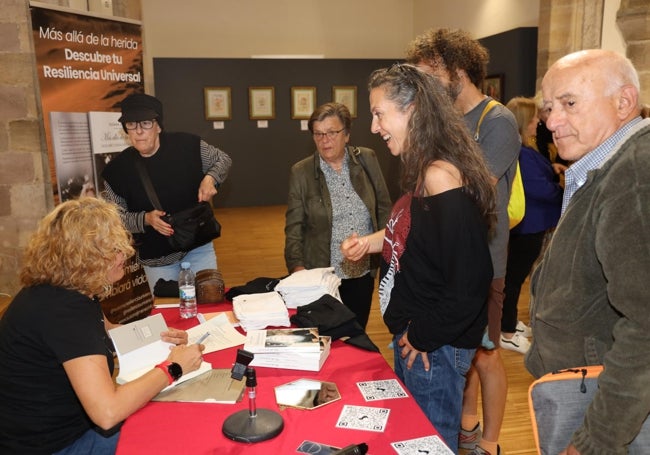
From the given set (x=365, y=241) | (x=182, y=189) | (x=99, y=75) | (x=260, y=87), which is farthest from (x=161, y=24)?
(x=365, y=241)

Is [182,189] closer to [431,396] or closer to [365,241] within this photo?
[365,241]

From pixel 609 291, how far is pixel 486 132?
51.0 inches

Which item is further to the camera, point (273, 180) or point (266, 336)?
point (273, 180)

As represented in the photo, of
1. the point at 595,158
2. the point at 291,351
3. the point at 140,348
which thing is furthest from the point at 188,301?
the point at 595,158

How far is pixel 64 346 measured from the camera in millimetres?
1630

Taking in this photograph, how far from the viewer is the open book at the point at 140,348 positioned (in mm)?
1881

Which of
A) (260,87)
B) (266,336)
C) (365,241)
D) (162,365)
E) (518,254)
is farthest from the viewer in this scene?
(260,87)

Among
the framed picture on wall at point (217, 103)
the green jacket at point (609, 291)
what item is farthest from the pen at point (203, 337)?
the framed picture on wall at point (217, 103)

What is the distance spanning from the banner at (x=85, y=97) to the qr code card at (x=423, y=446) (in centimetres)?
232

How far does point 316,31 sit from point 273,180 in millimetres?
3272

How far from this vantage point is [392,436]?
150cm

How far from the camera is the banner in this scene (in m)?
3.53

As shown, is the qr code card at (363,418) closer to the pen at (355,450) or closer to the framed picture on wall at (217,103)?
the pen at (355,450)

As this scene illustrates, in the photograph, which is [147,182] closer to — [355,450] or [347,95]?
[355,450]
